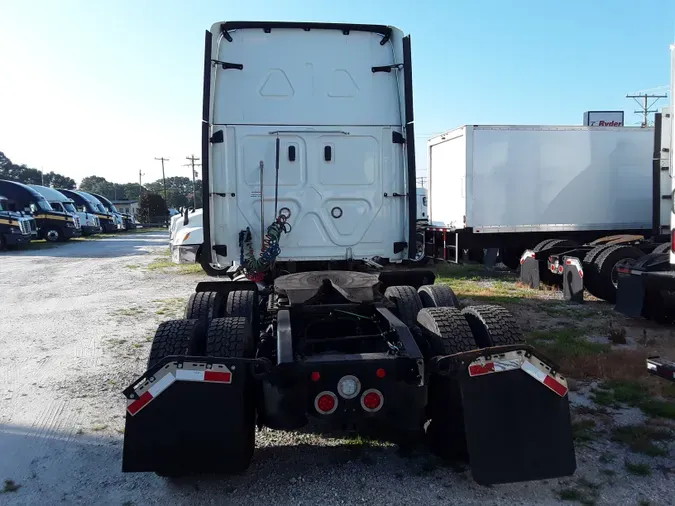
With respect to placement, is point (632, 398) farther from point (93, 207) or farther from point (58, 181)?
point (58, 181)

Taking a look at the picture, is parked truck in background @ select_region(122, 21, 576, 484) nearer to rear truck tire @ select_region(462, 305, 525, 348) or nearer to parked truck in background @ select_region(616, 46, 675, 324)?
rear truck tire @ select_region(462, 305, 525, 348)

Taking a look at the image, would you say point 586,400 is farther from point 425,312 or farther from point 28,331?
point 28,331

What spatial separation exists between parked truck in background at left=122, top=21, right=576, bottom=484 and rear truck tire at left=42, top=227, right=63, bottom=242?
90.4ft

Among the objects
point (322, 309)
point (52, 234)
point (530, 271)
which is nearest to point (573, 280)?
point (530, 271)

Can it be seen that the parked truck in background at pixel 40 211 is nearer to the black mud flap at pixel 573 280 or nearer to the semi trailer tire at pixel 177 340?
the black mud flap at pixel 573 280

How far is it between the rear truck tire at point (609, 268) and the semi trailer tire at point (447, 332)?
6663mm

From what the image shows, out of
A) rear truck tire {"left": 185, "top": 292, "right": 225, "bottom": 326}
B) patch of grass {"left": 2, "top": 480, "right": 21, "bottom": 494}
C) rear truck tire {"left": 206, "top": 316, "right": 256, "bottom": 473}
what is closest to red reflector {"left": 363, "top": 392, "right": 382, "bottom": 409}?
rear truck tire {"left": 206, "top": 316, "right": 256, "bottom": 473}

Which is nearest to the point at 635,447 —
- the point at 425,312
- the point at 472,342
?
the point at 472,342

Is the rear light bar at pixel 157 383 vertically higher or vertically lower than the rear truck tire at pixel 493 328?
lower

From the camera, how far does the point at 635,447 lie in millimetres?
4152

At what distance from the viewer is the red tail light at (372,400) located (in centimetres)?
347

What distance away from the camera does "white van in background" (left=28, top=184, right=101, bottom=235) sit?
30812mm

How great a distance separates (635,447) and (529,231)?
30.0 feet

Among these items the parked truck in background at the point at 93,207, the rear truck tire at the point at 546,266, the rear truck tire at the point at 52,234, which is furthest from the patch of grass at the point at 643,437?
the parked truck in background at the point at 93,207
